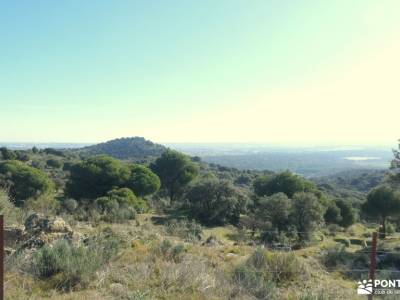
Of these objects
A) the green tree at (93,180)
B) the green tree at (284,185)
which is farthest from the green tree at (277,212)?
the green tree at (93,180)

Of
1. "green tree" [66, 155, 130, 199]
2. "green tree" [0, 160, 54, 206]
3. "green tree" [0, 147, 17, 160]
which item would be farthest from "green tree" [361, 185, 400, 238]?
"green tree" [0, 147, 17, 160]

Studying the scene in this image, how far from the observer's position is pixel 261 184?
36.7 metres

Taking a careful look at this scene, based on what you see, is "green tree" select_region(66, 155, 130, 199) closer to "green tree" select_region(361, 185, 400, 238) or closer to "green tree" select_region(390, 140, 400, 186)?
"green tree" select_region(361, 185, 400, 238)

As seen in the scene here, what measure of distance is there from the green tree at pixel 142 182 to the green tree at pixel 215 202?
4.41 meters

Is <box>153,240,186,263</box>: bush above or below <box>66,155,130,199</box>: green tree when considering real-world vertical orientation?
above

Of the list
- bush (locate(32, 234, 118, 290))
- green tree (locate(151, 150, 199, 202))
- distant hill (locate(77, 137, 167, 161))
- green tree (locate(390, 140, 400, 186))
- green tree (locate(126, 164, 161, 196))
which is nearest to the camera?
bush (locate(32, 234, 118, 290))

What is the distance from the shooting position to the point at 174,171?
41.6 metres

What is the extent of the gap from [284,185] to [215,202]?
8.66 metres

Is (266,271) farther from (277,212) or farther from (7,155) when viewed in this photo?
(7,155)

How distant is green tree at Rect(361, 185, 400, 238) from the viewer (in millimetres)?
28859

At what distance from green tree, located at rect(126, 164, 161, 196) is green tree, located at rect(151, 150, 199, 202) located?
22.7 ft

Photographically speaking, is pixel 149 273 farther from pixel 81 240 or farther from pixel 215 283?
pixel 81 240

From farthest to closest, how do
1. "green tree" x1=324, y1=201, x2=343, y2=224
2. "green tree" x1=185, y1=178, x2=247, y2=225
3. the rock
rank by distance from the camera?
"green tree" x1=324, y1=201, x2=343, y2=224
"green tree" x1=185, y1=178, x2=247, y2=225
the rock

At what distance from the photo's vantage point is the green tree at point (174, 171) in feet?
135
